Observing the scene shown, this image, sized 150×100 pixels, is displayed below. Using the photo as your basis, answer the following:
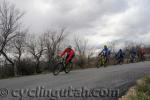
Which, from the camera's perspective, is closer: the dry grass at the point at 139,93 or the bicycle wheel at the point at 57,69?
the dry grass at the point at 139,93

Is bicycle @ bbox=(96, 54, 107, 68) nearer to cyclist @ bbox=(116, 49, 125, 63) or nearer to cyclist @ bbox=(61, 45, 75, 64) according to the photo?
cyclist @ bbox=(116, 49, 125, 63)

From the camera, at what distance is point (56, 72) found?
723 inches

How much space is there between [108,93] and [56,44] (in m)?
62.8

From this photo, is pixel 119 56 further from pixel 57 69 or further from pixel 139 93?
pixel 139 93

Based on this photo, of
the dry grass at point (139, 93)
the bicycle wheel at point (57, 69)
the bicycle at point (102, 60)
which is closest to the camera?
the dry grass at point (139, 93)

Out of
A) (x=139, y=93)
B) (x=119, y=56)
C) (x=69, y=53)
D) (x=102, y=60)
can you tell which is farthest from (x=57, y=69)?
(x=119, y=56)

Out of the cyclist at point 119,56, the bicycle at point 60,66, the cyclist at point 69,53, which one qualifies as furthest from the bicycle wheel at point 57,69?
the cyclist at point 119,56

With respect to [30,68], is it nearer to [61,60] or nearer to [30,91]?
[61,60]

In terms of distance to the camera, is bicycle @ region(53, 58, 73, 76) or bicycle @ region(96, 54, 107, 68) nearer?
bicycle @ region(53, 58, 73, 76)

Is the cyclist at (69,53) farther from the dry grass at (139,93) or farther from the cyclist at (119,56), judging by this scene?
the cyclist at (119,56)

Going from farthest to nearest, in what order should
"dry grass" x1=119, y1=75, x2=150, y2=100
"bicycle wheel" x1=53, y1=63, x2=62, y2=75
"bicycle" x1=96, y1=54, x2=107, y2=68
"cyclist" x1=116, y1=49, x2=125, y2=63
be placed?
"cyclist" x1=116, y1=49, x2=125, y2=63 → "bicycle" x1=96, y1=54, x2=107, y2=68 → "bicycle wheel" x1=53, y1=63, x2=62, y2=75 → "dry grass" x1=119, y1=75, x2=150, y2=100

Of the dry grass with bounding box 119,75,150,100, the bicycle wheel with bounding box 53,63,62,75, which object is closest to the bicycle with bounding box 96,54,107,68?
the bicycle wheel with bounding box 53,63,62,75

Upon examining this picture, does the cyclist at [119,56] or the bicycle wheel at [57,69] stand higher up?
the cyclist at [119,56]

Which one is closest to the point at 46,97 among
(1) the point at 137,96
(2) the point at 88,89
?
(2) the point at 88,89
